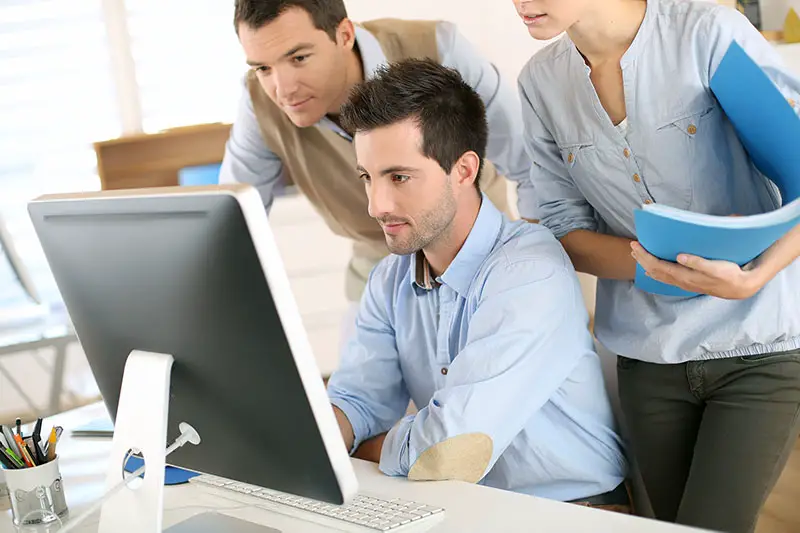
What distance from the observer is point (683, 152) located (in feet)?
5.06

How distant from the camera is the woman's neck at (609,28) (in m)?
1.49

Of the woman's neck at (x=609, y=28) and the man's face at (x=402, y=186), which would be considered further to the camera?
the man's face at (x=402, y=186)

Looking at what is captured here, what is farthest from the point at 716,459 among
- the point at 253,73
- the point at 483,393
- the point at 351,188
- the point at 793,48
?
the point at 793,48

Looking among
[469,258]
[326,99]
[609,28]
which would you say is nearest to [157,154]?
[326,99]

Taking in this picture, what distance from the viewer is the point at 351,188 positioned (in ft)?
7.63

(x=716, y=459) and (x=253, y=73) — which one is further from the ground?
(x=253, y=73)

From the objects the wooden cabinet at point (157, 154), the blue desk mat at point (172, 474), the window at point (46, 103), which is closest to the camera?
the blue desk mat at point (172, 474)

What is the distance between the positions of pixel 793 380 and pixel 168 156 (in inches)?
125

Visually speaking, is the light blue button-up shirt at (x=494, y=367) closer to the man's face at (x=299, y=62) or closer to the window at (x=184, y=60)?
the man's face at (x=299, y=62)

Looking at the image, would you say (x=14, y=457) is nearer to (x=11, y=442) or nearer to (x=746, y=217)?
(x=11, y=442)

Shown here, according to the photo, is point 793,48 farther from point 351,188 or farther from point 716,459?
point 716,459

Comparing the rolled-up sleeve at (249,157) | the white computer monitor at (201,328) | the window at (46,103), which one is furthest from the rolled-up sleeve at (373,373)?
the window at (46,103)

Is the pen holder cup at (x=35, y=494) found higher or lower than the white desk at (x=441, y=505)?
higher

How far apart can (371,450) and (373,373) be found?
18 centimetres
